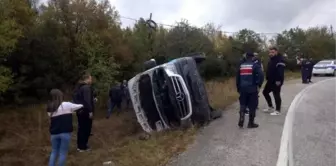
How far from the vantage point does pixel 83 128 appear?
26.3ft

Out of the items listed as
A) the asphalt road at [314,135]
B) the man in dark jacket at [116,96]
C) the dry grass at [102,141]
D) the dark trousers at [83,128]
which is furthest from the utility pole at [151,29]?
the dark trousers at [83,128]

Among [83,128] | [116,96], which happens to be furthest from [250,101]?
[116,96]

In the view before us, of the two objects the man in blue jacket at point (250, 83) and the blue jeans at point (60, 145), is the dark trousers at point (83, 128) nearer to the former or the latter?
the blue jeans at point (60, 145)

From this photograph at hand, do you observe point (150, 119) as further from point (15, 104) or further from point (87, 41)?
point (87, 41)

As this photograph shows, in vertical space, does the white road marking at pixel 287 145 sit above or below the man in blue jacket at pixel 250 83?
below

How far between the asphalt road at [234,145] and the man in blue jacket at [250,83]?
427 millimetres

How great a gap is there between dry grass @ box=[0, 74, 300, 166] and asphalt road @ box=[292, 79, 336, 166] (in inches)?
76.5

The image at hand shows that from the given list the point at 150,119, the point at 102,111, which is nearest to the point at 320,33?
the point at 102,111

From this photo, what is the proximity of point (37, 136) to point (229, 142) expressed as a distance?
1291 centimetres

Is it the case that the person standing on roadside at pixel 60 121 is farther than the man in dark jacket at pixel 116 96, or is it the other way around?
the man in dark jacket at pixel 116 96

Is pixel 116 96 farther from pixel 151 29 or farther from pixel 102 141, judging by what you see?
pixel 151 29

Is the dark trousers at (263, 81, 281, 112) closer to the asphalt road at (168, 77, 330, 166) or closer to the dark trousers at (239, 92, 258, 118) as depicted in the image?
the asphalt road at (168, 77, 330, 166)

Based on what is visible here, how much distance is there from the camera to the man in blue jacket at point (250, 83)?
754cm

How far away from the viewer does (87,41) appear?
2917 centimetres
